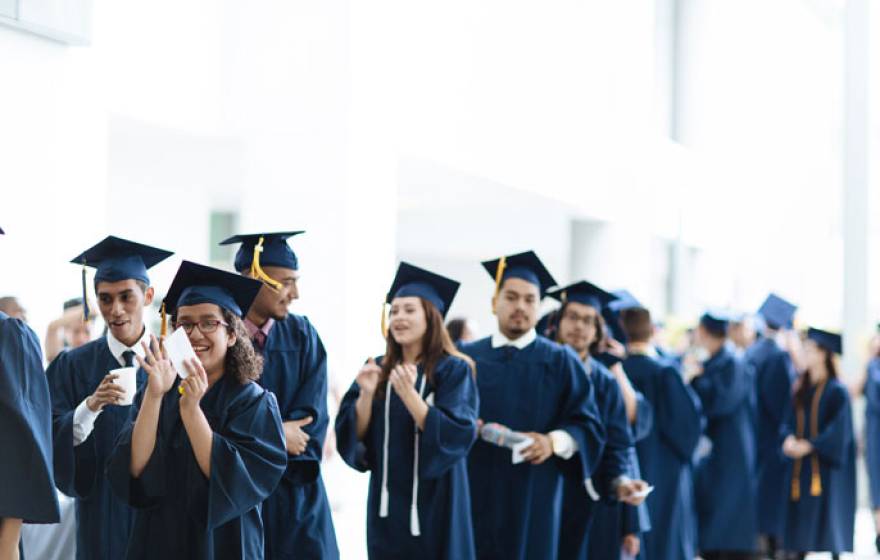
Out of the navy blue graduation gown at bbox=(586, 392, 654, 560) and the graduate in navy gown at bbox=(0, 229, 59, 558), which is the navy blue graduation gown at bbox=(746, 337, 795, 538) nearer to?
the navy blue graduation gown at bbox=(586, 392, 654, 560)

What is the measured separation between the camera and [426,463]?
5078 mm

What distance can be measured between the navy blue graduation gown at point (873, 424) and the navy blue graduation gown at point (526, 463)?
519 cm

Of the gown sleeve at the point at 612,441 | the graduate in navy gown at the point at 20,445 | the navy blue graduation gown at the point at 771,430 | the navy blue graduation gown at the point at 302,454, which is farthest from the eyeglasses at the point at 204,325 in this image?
the navy blue graduation gown at the point at 771,430

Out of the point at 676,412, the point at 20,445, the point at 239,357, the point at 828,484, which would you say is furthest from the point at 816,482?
Result: the point at 20,445

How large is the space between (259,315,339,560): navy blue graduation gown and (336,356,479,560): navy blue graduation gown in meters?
0.32

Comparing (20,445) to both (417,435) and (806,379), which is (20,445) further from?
(806,379)

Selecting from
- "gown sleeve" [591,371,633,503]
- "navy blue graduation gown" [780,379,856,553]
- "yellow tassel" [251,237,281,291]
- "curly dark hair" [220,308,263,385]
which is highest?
"yellow tassel" [251,237,281,291]

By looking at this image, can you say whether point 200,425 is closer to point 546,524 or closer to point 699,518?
point 546,524

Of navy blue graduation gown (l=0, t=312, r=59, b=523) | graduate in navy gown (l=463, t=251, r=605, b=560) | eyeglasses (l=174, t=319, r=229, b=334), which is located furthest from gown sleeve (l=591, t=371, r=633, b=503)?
navy blue graduation gown (l=0, t=312, r=59, b=523)

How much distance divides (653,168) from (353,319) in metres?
9.06

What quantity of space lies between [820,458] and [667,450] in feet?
6.68

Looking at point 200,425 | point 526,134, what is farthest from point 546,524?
point 526,134

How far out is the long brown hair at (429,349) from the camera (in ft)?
17.4

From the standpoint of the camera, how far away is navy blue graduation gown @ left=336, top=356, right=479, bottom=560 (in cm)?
510
